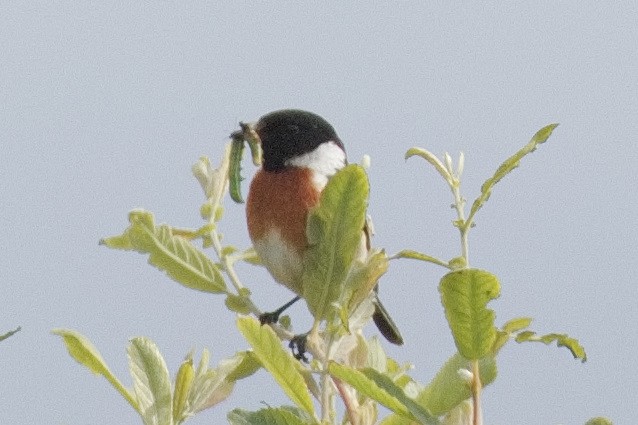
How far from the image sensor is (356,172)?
1.39m

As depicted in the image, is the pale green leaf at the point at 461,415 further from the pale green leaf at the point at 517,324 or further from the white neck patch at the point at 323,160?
the white neck patch at the point at 323,160

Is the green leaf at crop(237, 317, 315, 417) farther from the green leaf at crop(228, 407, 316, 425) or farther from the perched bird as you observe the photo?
the perched bird

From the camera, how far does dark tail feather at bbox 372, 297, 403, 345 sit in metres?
2.97

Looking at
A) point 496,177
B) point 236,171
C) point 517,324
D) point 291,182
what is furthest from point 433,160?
point 291,182

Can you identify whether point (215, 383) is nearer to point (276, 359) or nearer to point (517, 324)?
point (276, 359)

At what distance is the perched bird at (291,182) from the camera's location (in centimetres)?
238

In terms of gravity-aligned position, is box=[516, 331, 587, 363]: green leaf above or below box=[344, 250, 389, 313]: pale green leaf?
below

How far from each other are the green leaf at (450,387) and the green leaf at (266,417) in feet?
0.57

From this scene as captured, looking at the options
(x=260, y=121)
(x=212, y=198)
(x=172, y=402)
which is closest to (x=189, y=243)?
(x=212, y=198)

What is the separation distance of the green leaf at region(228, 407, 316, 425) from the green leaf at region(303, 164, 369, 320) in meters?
0.18

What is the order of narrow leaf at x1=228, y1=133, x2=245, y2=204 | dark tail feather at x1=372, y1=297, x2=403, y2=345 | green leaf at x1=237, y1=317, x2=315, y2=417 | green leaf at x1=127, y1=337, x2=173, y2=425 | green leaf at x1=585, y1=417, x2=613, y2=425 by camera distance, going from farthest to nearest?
dark tail feather at x1=372, y1=297, x2=403, y2=345 < narrow leaf at x1=228, y1=133, x2=245, y2=204 < green leaf at x1=127, y1=337, x2=173, y2=425 < green leaf at x1=237, y1=317, x2=315, y2=417 < green leaf at x1=585, y1=417, x2=613, y2=425

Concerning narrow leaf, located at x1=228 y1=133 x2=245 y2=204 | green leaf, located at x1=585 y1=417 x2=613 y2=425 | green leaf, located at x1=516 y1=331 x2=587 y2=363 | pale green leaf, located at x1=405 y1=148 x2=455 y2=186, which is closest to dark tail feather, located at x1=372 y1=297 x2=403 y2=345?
narrow leaf, located at x1=228 y1=133 x2=245 y2=204

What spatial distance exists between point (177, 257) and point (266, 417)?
1.11ft

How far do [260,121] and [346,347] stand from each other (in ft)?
4.59
